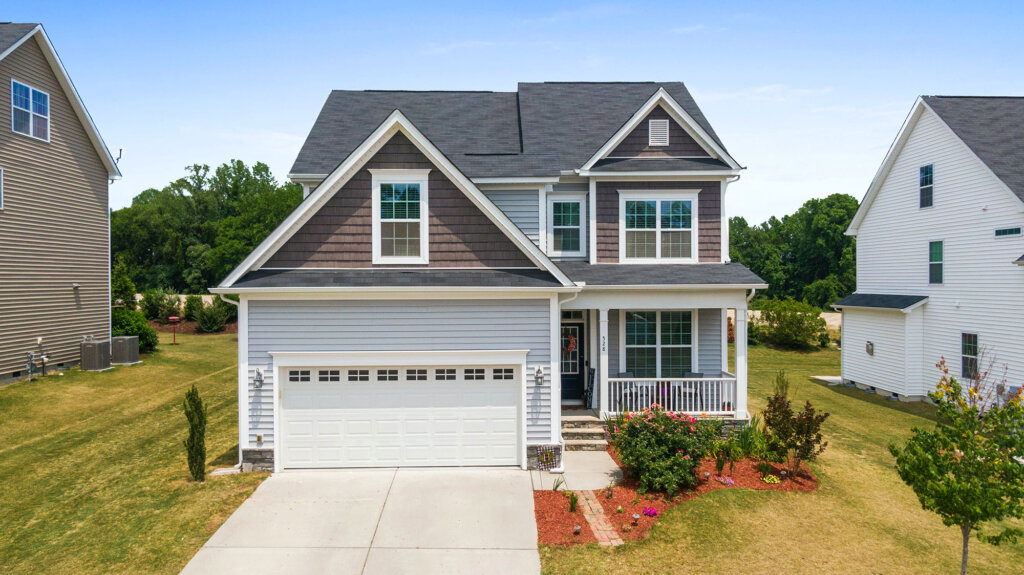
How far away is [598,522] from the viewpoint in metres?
8.55

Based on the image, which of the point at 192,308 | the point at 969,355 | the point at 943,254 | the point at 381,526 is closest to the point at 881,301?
the point at 943,254

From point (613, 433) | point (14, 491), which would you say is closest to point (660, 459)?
point (613, 433)

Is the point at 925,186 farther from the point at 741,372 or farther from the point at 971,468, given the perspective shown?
the point at 971,468

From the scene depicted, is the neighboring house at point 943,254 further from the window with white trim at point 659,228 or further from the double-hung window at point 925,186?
the window with white trim at point 659,228

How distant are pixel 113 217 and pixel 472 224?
62437mm

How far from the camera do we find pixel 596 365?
545 inches

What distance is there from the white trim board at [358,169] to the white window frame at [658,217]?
3729mm

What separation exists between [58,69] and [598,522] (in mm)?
23157

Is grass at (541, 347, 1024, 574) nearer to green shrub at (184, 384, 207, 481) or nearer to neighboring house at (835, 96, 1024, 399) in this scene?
green shrub at (184, 384, 207, 481)

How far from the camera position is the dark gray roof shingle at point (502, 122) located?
557 inches

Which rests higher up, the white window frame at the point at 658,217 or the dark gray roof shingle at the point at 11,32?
the dark gray roof shingle at the point at 11,32

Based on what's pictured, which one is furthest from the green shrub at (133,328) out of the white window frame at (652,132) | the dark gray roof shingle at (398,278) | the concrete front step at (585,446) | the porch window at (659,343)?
the white window frame at (652,132)

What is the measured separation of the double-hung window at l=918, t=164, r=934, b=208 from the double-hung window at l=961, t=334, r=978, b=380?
4.51 m

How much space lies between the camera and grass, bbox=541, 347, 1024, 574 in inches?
290
